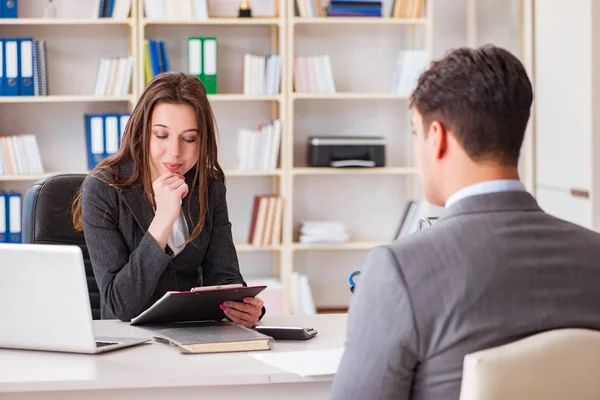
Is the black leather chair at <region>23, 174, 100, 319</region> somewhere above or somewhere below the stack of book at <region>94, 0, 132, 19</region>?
below

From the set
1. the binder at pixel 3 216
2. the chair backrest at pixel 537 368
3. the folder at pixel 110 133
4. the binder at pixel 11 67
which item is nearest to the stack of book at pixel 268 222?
the folder at pixel 110 133

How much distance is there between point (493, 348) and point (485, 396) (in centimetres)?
6

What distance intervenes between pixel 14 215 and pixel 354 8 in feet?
6.59

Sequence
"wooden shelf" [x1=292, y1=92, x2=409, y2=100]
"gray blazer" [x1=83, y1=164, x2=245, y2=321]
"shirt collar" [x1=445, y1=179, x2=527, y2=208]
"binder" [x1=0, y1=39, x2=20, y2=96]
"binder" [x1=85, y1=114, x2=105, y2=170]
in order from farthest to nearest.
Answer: "wooden shelf" [x1=292, y1=92, x2=409, y2=100]
"binder" [x1=85, y1=114, x2=105, y2=170]
"binder" [x1=0, y1=39, x2=20, y2=96]
"gray blazer" [x1=83, y1=164, x2=245, y2=321]
"shirt collar" [x1=445, y1=179, x2=527, y2=208]

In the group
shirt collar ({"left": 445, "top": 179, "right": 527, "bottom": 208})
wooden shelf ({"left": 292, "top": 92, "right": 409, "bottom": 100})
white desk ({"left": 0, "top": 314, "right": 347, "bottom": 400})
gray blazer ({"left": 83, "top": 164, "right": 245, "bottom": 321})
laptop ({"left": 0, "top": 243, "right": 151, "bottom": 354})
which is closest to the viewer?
shirt collar ({"left": 445, "top": 179, "right": 527, "bottom": 208})

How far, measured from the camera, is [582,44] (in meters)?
3.96

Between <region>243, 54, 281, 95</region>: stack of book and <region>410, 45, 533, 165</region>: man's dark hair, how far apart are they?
3464 mm

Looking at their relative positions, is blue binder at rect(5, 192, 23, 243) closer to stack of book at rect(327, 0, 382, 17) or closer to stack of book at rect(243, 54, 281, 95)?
stack of book at rect(243, 54, 281, 95)

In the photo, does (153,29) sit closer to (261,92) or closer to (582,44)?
(261,92)

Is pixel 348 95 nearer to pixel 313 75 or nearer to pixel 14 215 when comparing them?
pixel 313 75

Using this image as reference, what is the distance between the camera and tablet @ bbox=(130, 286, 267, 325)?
6.49 ft

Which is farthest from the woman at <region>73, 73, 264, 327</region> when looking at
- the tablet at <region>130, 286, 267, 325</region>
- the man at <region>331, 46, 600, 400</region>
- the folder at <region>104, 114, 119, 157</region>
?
the folder at <region>104, 114, 119, 157</region>

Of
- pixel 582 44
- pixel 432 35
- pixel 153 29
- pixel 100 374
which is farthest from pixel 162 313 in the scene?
pixel 432 35

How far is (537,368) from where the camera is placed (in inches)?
47.5
